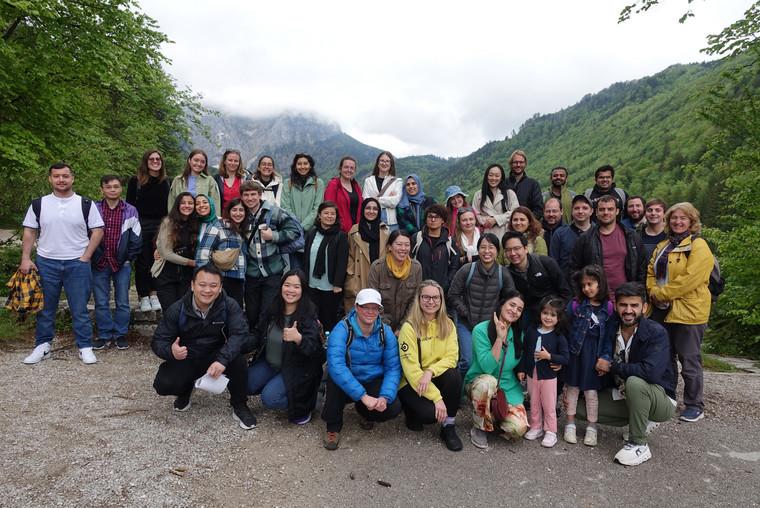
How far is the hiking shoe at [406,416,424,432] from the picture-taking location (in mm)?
4605

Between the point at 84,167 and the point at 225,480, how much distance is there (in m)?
9.95

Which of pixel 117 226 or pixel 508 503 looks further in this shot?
pixel 117 226

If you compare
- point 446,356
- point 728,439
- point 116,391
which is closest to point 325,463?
point 446,356

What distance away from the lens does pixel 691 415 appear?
5082 millimetres

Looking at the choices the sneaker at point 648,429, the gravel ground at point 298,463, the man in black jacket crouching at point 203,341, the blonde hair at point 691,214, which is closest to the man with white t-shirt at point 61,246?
the gravel ground at point 298,463

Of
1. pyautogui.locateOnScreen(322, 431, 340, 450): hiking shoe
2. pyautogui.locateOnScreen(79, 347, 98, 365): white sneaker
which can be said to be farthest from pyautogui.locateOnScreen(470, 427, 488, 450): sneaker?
pyautogui.locateOnScreen(79, 347, 98, 365): white sneaker

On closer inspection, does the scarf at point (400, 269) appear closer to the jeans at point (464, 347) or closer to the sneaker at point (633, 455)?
the jeans at point (464, 347)

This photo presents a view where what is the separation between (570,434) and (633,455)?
0.58 meters

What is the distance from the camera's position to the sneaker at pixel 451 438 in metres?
4.29

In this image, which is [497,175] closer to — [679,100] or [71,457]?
[71,457]

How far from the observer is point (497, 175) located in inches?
279

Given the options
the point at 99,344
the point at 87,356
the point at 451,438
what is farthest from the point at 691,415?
the point at 99,344

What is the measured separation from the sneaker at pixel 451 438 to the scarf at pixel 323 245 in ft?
8.77

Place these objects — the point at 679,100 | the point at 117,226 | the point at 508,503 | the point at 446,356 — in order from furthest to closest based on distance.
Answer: the point at 679,100 < the point at 117,226 < the point at 446,356 < the point at 508,503
